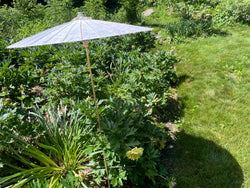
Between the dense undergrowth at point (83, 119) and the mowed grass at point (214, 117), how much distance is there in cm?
26

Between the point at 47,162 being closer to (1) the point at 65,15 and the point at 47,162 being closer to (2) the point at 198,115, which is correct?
(2) the point at 198,115

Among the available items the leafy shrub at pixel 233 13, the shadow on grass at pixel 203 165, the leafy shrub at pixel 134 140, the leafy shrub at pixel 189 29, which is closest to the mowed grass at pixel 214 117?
the shadow on grass at pixel 203 165

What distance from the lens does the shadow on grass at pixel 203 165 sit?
1.80m

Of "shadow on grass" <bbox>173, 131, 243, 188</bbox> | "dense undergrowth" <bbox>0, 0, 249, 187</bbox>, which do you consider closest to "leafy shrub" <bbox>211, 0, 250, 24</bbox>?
"dense undergrowth" <bbox>0, 0, 249, 187</bbox>

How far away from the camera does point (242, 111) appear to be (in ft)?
8.63

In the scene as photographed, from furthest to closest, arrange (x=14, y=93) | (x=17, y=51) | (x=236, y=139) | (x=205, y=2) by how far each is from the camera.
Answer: (x=205, y=2)
(x=17, y=51)
(x=14, y=93)
(x=236, y=139)

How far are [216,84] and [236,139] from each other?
1323 mm

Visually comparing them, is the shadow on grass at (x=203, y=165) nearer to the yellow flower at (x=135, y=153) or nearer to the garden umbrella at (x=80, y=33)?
the yellow flower at (x=135, y=153)

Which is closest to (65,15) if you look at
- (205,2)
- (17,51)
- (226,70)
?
(17,51)

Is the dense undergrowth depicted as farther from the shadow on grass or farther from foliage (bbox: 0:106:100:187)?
the shadow on grass

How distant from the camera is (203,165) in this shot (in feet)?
6.48

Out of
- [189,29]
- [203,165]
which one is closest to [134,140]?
[203,165]

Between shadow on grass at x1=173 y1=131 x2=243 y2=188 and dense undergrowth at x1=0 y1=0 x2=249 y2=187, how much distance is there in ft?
0.57

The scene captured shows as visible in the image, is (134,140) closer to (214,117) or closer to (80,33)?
(80,33)
